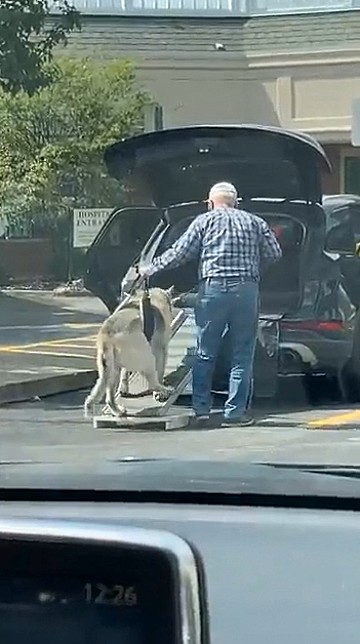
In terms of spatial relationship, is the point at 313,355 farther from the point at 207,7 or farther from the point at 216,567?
the point at 207,7

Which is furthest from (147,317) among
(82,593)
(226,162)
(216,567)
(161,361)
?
(216,567)

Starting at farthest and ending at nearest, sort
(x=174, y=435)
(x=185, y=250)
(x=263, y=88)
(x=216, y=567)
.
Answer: (x=263, y=88) < (x=185, y=250) < (x=174, y=435) < (x=216, y=567)

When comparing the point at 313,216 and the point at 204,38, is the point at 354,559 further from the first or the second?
the point at 204,38

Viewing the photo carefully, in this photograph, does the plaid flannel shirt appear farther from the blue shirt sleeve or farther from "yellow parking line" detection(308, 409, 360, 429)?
"yellow parking line" detection(308, 409, 360, 429)

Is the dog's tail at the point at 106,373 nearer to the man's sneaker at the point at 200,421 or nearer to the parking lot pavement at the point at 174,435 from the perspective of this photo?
the parking lot pavement at the point at 174,435

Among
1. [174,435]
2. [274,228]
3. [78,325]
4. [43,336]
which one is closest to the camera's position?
[174,435]

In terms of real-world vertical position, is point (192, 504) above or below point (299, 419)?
above

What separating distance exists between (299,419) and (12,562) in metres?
7.43

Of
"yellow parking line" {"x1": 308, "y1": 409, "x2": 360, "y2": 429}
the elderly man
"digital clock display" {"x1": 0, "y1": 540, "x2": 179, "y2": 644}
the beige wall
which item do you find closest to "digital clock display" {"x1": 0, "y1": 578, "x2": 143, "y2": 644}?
"digital clock display" {"x1": 0, "y1": 540, "x2": 179, "y2": 644}

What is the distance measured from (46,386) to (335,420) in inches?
110

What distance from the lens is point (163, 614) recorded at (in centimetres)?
194

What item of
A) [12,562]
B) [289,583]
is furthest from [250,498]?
[12,562]

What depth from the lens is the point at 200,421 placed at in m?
9.29

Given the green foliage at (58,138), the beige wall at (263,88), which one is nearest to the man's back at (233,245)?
the green foliage at (58,138)
